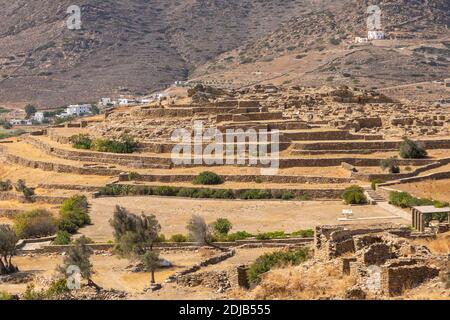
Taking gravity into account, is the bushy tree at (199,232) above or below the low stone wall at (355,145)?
below

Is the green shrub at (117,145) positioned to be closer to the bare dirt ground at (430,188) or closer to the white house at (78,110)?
the bare dirt ground at (430,188)

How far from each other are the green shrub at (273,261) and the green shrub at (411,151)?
18214 mm

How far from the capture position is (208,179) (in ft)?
105

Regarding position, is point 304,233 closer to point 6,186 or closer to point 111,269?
point 111,269

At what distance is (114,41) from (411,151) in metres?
64.5

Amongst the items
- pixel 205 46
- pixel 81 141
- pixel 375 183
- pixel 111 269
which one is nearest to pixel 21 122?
pixel 81 141

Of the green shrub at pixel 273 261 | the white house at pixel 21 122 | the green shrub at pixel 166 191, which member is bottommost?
the green shrub at pixel 273 261

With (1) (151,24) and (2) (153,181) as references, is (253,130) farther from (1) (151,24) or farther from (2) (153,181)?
(1) (151,24)

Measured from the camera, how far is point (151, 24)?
336 ft

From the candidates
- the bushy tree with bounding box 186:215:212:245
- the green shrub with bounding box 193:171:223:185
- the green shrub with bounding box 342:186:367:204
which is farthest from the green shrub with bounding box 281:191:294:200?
the bushy tree with bounding box 186:215:212:245

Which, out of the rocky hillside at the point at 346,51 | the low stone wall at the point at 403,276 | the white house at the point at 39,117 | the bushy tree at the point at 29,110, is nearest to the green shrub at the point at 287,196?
the low stone wall at the point at 403,276

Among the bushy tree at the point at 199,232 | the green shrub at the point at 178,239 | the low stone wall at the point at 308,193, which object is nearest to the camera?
the bushy tree at the point at 199,232

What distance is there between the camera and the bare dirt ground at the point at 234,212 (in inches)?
995

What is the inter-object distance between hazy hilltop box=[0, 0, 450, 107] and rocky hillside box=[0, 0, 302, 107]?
126mm
